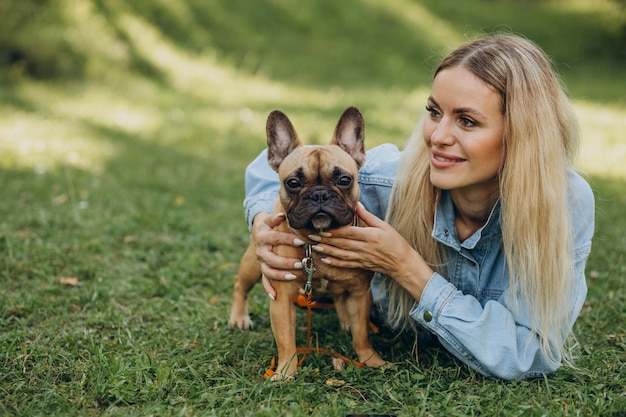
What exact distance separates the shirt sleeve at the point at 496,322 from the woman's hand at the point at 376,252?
0.29ft

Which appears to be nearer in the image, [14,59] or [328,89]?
[14,59]

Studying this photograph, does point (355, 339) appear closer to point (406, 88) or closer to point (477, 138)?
point (477, 138)

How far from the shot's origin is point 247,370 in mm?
3098

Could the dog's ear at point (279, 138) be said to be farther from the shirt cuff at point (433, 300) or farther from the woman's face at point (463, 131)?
the shirt cuff at point (433, 300)

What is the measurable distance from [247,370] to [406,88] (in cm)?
1056

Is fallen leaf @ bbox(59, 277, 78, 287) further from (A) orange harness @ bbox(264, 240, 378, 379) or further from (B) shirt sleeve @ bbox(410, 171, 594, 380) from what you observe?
(B) shirt sleeve @ bbox(410, 171, 594, 380)

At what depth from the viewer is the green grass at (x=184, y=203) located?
282 cm

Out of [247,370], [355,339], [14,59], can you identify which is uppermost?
[14,59]

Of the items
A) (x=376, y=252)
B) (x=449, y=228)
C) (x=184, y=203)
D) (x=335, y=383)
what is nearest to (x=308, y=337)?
(x=335, y=383)

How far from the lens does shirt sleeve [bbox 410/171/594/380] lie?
283cm

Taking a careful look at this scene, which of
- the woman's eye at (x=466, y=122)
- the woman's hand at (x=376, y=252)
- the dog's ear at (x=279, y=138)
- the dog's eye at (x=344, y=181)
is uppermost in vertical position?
the woman's eye at (x=466, y=122)

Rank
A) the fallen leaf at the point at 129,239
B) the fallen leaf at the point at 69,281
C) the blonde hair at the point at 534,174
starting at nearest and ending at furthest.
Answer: the blonde hair at the point at 534,174, the fallen leaf at the point at 69,281, the fallen leaf at the point at 129,239

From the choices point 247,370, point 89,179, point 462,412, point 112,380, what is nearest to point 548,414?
point 462,412

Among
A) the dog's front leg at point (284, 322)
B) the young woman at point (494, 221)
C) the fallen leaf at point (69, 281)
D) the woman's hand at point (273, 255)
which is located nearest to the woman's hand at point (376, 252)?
the young woman at point (494, 221)
